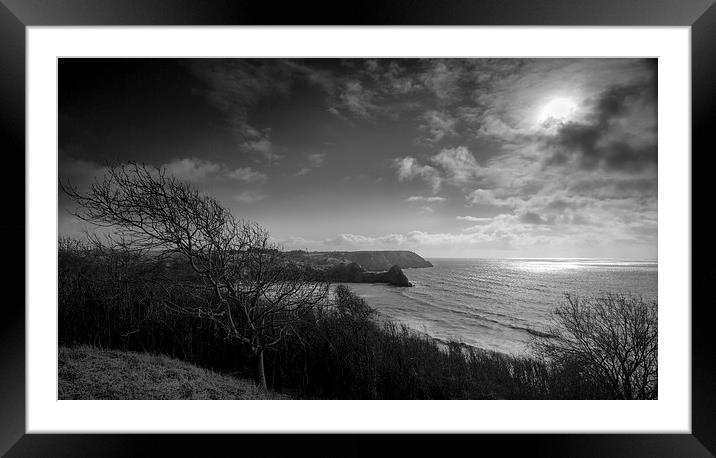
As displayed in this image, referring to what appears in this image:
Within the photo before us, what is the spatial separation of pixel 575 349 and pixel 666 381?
22.7 inches

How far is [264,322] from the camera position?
296 cm

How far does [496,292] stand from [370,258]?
120cm

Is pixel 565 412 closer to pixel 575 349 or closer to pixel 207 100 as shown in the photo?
pixel 575 349

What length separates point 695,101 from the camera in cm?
194

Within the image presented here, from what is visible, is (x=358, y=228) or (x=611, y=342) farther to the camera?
(x=358, y=228)

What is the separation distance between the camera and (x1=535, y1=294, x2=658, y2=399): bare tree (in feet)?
8.84

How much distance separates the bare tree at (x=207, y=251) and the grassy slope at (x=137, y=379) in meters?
0.33

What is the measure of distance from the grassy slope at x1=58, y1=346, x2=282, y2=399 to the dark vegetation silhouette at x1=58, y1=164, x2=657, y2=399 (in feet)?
0.33
